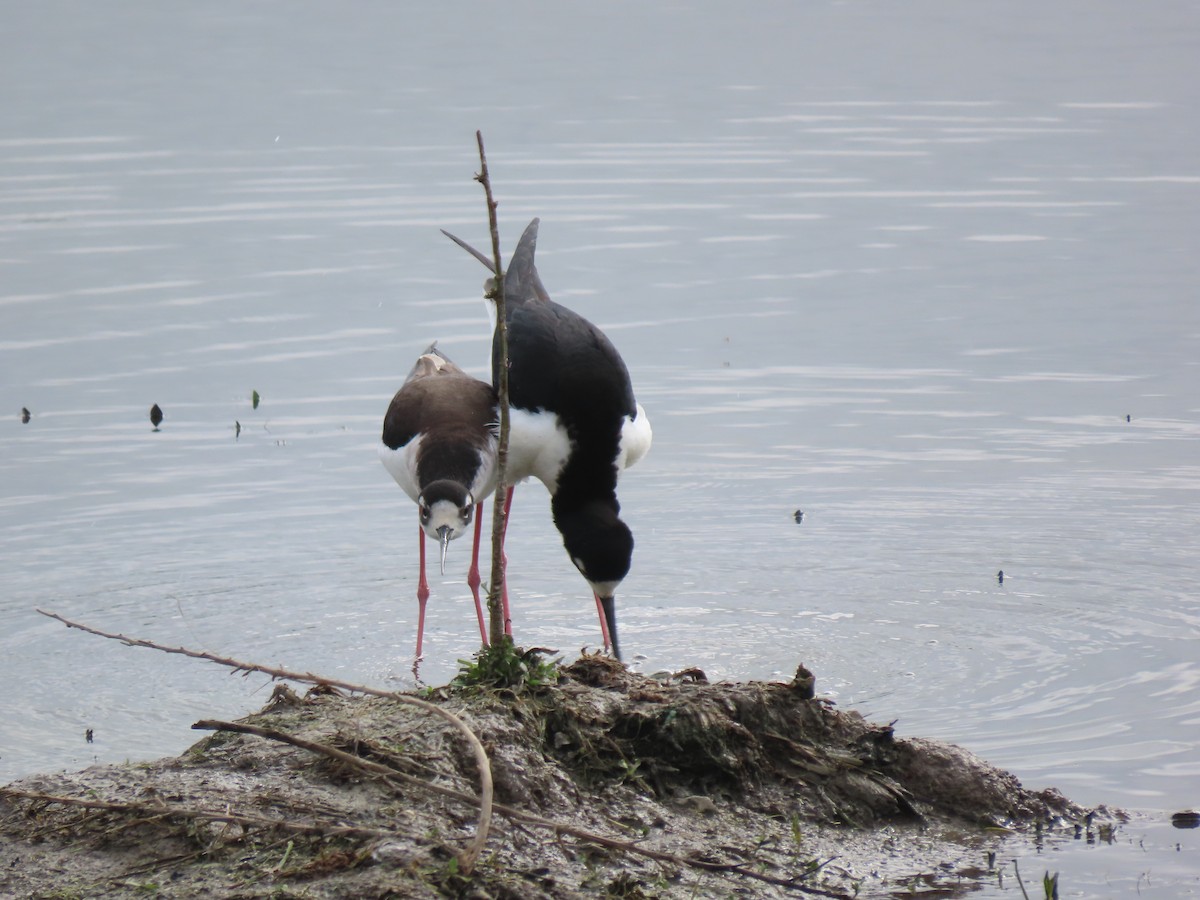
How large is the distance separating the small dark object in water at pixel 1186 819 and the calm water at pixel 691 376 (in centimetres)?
10

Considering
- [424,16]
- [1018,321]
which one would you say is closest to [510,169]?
[1018,321]

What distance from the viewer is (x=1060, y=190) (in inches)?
677

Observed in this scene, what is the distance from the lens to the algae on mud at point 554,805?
4453 millimetres

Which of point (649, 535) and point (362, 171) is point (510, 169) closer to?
point (362, 171)

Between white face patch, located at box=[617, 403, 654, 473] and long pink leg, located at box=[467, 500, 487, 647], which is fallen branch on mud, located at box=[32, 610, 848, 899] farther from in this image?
white face patch, located at box=[617, 403, 654, 473]

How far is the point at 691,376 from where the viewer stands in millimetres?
11867

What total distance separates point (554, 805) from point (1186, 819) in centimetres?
205

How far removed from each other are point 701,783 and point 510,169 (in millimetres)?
13753

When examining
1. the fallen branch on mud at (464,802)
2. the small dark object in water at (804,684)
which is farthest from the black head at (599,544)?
the fallen branch on mud at (464,802)

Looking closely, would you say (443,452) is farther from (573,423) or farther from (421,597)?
(421,597)

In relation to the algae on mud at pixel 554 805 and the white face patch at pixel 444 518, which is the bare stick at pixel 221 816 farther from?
the white face patch at pixel 444 518

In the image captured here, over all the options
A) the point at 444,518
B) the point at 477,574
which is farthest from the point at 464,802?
the point at 477,574

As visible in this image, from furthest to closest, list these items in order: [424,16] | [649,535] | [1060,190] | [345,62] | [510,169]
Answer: [424,16] → [345,62] → [510,169] → [1060,190] → [649,535]

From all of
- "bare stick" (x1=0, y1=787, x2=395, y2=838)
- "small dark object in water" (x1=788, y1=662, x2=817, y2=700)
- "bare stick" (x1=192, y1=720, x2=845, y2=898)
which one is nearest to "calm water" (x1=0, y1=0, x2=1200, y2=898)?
"small dark object in water" (x1=788, y1=662, x2=817, y2=700)
